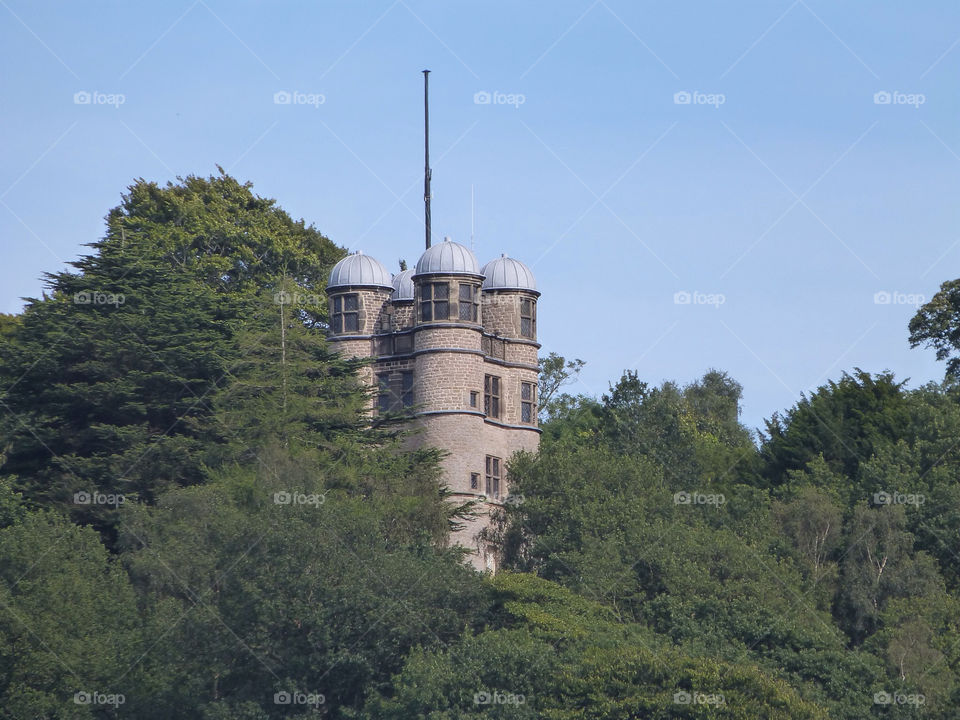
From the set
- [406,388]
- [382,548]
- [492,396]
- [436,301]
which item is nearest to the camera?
[382,548]

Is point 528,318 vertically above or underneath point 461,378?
above

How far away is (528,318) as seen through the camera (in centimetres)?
6231

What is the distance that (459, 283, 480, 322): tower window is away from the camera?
58.3 metres

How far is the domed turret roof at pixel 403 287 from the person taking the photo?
6206cm

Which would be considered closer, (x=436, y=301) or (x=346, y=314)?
(x=436, y=301)

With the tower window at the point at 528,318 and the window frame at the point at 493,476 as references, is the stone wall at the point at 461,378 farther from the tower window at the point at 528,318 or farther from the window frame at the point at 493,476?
the tower window at the point at 528,318

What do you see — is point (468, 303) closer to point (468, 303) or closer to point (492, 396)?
point (468, 303)

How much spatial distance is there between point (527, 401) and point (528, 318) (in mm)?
2933

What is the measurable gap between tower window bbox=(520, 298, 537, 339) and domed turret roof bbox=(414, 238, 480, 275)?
3.89 meters

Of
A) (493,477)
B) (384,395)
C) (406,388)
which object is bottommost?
(493,477)

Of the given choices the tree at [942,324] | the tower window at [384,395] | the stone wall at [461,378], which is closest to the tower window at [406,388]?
the stone wall at [461,378]

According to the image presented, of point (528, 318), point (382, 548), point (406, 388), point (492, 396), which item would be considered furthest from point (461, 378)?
point (382, 548)

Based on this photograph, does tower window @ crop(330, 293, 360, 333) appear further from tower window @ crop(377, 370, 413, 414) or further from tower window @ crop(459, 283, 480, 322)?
tower window @ crop(459, 283, 480, 322)

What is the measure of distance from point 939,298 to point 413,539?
2698 centimetres
